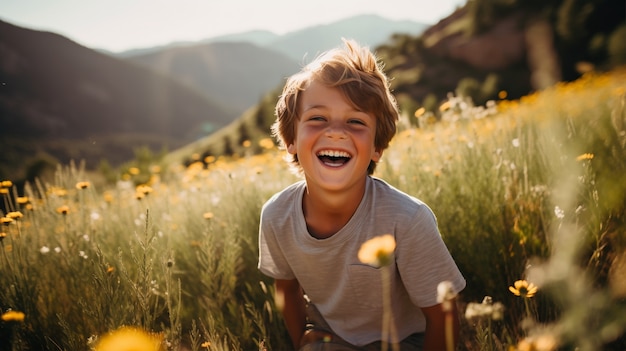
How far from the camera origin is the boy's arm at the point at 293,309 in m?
1.84

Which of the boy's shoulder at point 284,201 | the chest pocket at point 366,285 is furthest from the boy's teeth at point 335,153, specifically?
the chest pocket at point 366,285

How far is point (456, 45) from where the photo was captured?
94.4 feet

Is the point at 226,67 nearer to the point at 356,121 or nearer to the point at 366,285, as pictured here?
the point at 356,121

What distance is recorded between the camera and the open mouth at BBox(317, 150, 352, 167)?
1.59 metres

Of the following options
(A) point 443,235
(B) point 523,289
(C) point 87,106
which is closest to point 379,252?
(B) point 523,289

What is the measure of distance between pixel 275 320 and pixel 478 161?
4.69ft

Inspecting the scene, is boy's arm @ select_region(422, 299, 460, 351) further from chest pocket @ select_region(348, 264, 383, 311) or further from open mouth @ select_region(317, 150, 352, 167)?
open mouth @ select_region(317, 150, 352, 167)

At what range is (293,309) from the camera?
6.11 ft

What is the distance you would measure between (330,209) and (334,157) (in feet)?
0.76

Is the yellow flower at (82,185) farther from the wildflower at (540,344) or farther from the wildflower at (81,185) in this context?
the wildflower at (540,344)

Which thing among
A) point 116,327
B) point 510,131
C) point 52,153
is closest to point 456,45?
point 510,131

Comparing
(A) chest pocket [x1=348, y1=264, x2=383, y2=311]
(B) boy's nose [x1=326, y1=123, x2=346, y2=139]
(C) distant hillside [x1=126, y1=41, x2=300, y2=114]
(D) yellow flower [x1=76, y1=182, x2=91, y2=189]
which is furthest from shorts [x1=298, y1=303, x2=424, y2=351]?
(C) distant hillside [x1=126, y1=41, x2=300, y2=114]

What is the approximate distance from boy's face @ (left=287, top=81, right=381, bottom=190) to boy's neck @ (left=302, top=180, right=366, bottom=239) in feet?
0.20

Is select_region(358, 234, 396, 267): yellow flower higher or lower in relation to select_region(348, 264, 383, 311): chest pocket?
higher
